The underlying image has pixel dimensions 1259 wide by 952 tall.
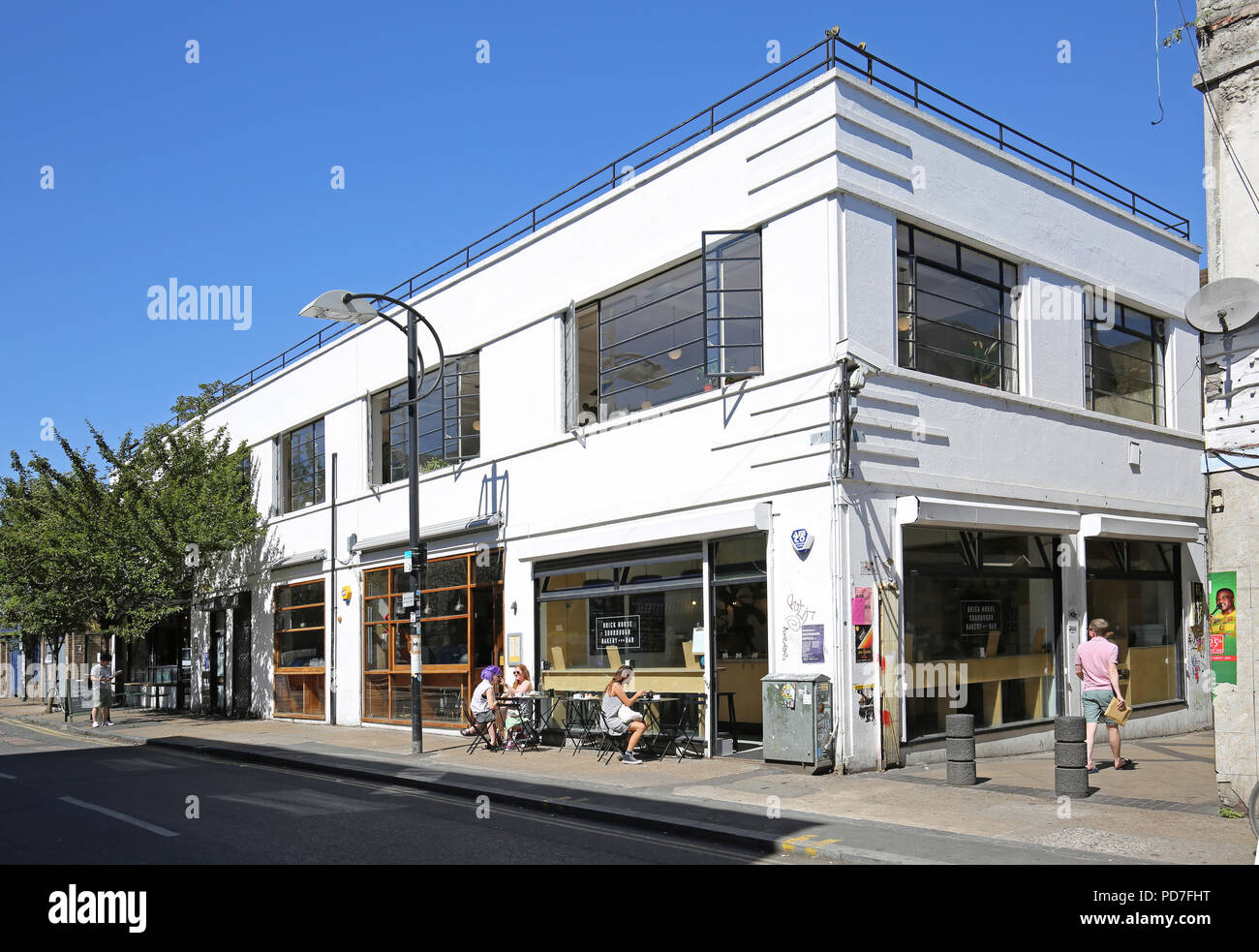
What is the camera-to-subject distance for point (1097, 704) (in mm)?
13188

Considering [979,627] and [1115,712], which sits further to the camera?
[979,627]

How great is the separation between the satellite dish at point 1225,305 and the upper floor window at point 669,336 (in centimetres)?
599

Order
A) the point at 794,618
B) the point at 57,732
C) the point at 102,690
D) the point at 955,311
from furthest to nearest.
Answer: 1. the point at 57,732
2. the point at 102,690
3. the point at 955,311
4. the point at 794,618

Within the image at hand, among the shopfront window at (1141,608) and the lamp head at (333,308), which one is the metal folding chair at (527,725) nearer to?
the lamp head at (333,308)

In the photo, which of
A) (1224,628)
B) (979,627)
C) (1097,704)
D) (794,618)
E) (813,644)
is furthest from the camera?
(979,627)

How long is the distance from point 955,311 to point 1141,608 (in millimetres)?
6873

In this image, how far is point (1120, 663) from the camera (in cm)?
1808

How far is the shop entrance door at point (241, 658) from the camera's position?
28984 mm

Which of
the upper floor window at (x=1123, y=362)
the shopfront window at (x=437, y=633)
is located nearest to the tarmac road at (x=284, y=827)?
the shopfront window at (x=437, y=633)

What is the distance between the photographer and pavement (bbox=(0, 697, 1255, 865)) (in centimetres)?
880

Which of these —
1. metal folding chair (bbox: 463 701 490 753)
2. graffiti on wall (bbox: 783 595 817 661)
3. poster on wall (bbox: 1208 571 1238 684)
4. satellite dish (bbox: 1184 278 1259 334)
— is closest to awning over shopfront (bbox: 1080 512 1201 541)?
graffiti on wall (bbox: 783 595 817 661)

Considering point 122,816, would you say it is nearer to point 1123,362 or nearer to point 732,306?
point 732,306

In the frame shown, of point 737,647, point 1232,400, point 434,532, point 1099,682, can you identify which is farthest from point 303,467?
point 1232,400
